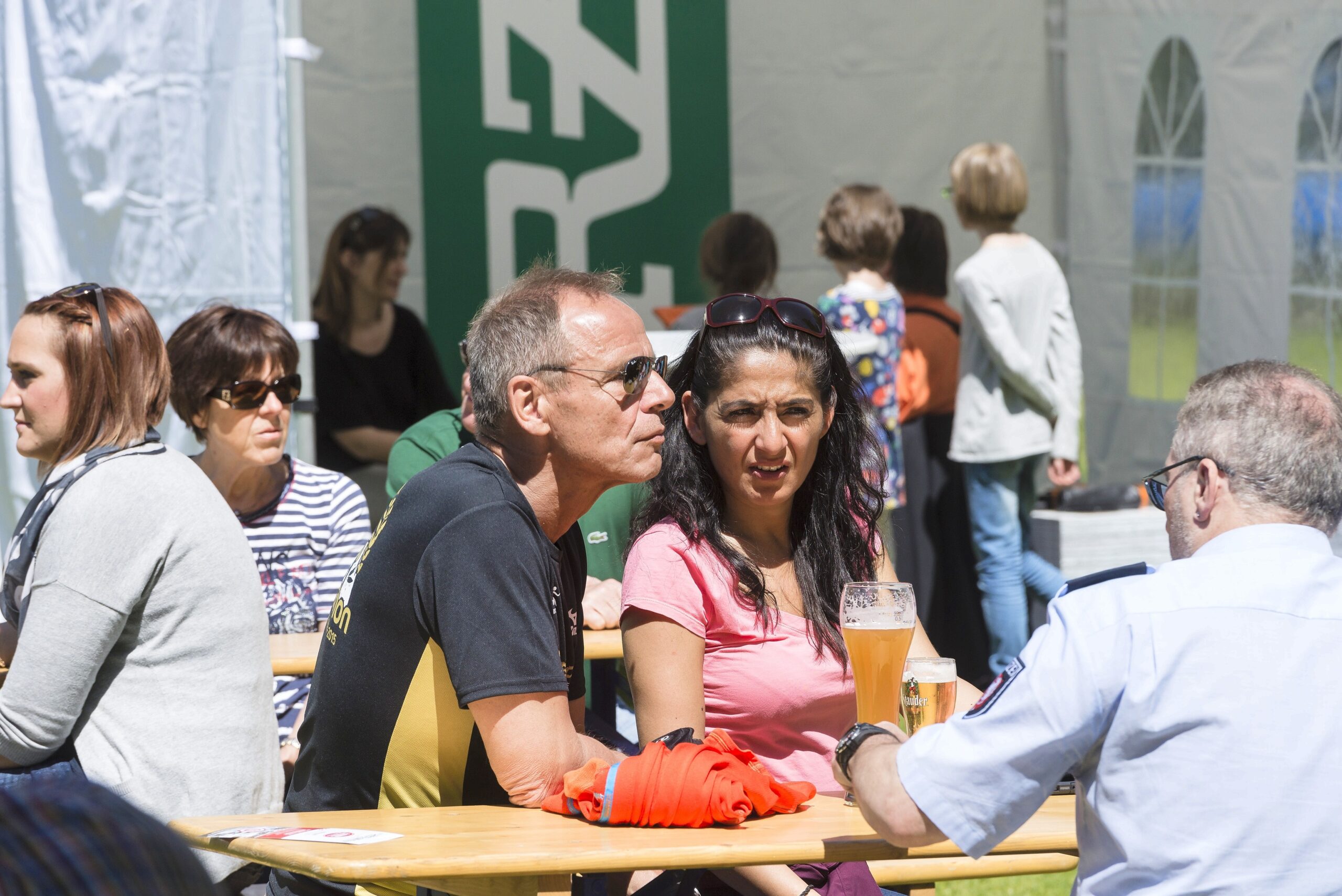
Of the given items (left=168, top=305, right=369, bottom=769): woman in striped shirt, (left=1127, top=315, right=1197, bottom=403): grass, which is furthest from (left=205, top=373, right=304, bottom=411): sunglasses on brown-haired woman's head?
(left=1127, top=315, right=1197, bottom=403): grass

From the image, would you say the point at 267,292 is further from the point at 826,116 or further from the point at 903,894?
the point at 826,116

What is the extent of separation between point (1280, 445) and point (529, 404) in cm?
95

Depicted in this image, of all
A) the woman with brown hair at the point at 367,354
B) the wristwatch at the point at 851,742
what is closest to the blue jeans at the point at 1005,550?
the woman with brown hair at the point at 367,354

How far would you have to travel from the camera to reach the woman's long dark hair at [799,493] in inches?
91.8

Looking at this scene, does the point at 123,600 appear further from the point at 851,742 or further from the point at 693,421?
the point at 851,742

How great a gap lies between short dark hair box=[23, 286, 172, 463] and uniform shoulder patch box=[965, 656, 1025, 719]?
5.10ft

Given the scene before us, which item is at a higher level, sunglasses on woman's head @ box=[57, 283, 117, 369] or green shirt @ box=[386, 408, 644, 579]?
sunglasses on woman's head @ box=[57, 283, 117, 369]

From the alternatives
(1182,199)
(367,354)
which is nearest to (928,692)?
(367,354)

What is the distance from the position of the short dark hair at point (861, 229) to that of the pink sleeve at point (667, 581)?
2.91 metres

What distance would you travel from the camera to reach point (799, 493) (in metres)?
2.50

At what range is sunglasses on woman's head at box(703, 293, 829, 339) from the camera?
2.39 m

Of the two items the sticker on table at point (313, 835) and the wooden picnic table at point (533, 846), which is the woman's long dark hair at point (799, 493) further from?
the sticker on table at point (313, 835)

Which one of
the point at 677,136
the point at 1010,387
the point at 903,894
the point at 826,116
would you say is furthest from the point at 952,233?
the point at 903,894

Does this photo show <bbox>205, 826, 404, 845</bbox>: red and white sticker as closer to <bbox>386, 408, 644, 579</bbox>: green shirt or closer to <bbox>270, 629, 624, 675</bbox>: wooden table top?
<bbox>270, 629, 624, 675</bbox>: wooden table top
